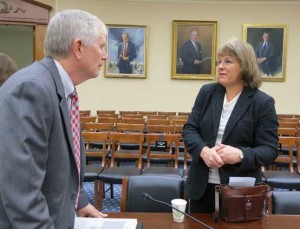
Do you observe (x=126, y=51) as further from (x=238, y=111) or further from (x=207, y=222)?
(x=207, y=222)

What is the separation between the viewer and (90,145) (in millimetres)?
5820

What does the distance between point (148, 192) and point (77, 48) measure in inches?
52.9

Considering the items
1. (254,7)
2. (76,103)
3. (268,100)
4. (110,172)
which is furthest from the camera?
(254,7)

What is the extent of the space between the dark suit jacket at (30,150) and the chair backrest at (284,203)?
59.1 inches

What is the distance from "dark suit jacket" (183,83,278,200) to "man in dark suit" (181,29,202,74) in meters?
7.38

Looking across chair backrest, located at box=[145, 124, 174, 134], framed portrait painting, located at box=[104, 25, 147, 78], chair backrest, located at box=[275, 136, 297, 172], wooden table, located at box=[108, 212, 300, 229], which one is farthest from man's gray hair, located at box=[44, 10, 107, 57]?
framed portrait painting, located at box=[104, 25, 147, 78]

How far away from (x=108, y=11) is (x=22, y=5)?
2.33 metres

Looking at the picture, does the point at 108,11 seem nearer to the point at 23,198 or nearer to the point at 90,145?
the point at 90,145

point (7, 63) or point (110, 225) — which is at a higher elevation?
point (7, 63)

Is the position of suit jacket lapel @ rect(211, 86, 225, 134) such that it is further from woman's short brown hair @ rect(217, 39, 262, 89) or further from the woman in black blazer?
woman's short brown hair @ rect(217, 39, 262, 89)

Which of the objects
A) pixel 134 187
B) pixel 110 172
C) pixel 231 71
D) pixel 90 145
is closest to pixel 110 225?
pixel 134 187

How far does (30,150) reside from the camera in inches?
41.0

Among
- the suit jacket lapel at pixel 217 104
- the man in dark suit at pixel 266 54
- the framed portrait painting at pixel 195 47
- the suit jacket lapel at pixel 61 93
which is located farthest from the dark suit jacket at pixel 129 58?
the suit jacket lapel at pixel 61 93

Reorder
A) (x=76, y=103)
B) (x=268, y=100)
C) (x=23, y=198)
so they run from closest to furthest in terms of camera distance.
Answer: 1. (x=23, y=198)
2. (x=76, y=103)
3. (x=268, y=100)
